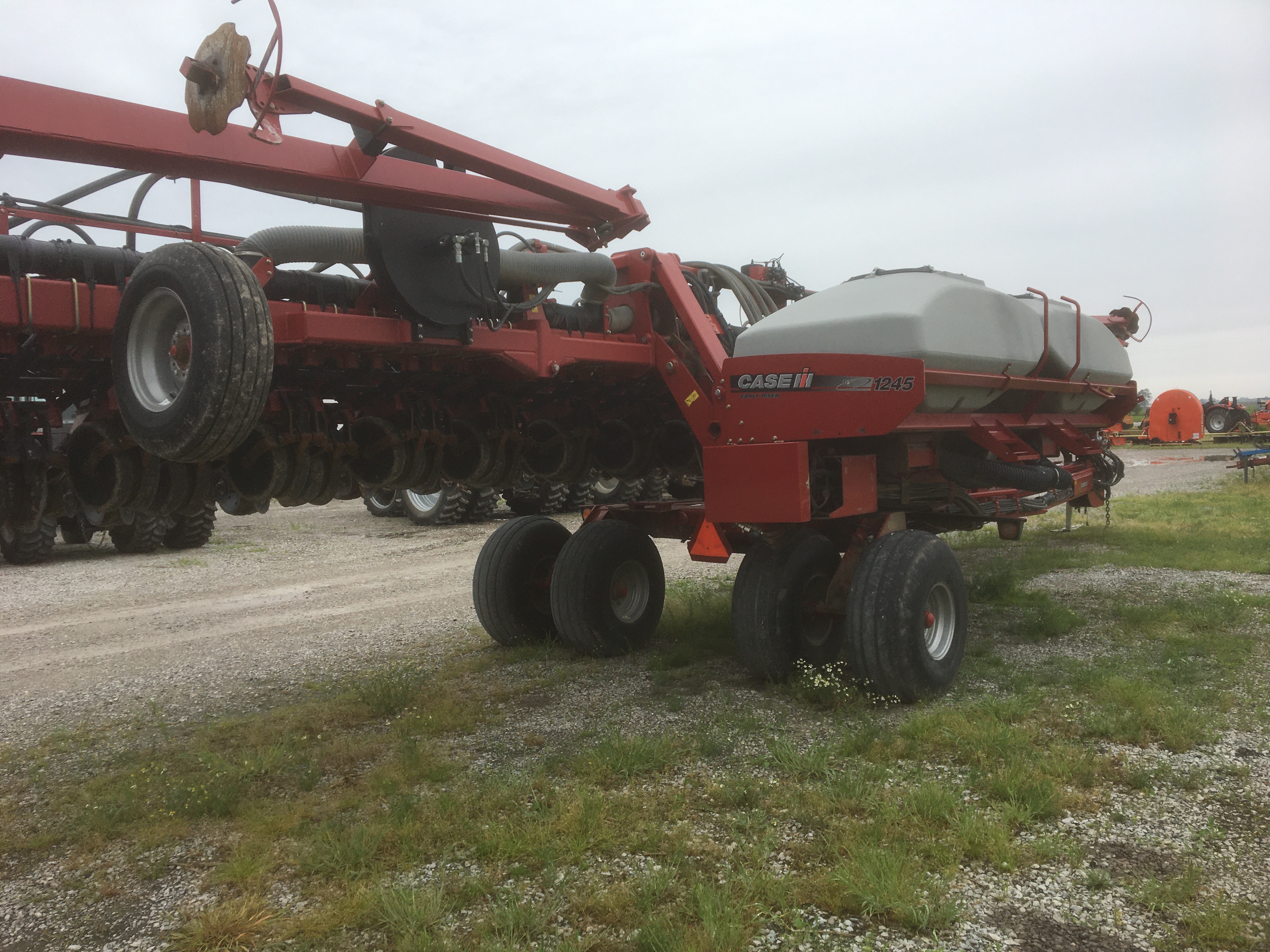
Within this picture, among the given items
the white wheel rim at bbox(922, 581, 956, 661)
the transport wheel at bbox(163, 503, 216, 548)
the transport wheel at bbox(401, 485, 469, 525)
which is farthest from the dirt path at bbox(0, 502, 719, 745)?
the white wheel rim at bbox(922, 581, 956, 661)

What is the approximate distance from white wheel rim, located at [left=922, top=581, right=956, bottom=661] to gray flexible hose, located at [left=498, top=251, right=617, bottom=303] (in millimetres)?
2308

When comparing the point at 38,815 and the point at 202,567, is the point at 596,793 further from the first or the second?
the point at 202,567

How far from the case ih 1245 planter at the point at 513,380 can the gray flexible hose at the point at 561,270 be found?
0.05 feet

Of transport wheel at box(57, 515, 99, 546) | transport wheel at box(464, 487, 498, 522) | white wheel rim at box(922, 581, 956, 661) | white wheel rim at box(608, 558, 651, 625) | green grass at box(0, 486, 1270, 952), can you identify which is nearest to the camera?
green grass at box(0, 486, 1270, 952)

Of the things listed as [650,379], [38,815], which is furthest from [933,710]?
[38,815]

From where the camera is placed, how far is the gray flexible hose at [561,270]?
445 centimetres

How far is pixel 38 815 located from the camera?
3580mm

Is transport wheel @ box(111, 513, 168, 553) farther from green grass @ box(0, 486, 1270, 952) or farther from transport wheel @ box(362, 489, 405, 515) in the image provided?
green grass @ box(0, 486, 1270, 952)

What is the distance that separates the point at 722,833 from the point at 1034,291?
4.00 m

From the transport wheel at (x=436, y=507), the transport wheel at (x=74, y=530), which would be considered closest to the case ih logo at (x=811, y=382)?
the transport wheel at (x=74, y=530)

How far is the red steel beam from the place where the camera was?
3.11 metres

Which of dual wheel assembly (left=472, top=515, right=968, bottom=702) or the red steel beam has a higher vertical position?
the red steel beam

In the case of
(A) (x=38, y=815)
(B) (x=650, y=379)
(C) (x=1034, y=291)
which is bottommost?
(A) (x=38, y=815)

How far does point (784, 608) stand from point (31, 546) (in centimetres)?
926
